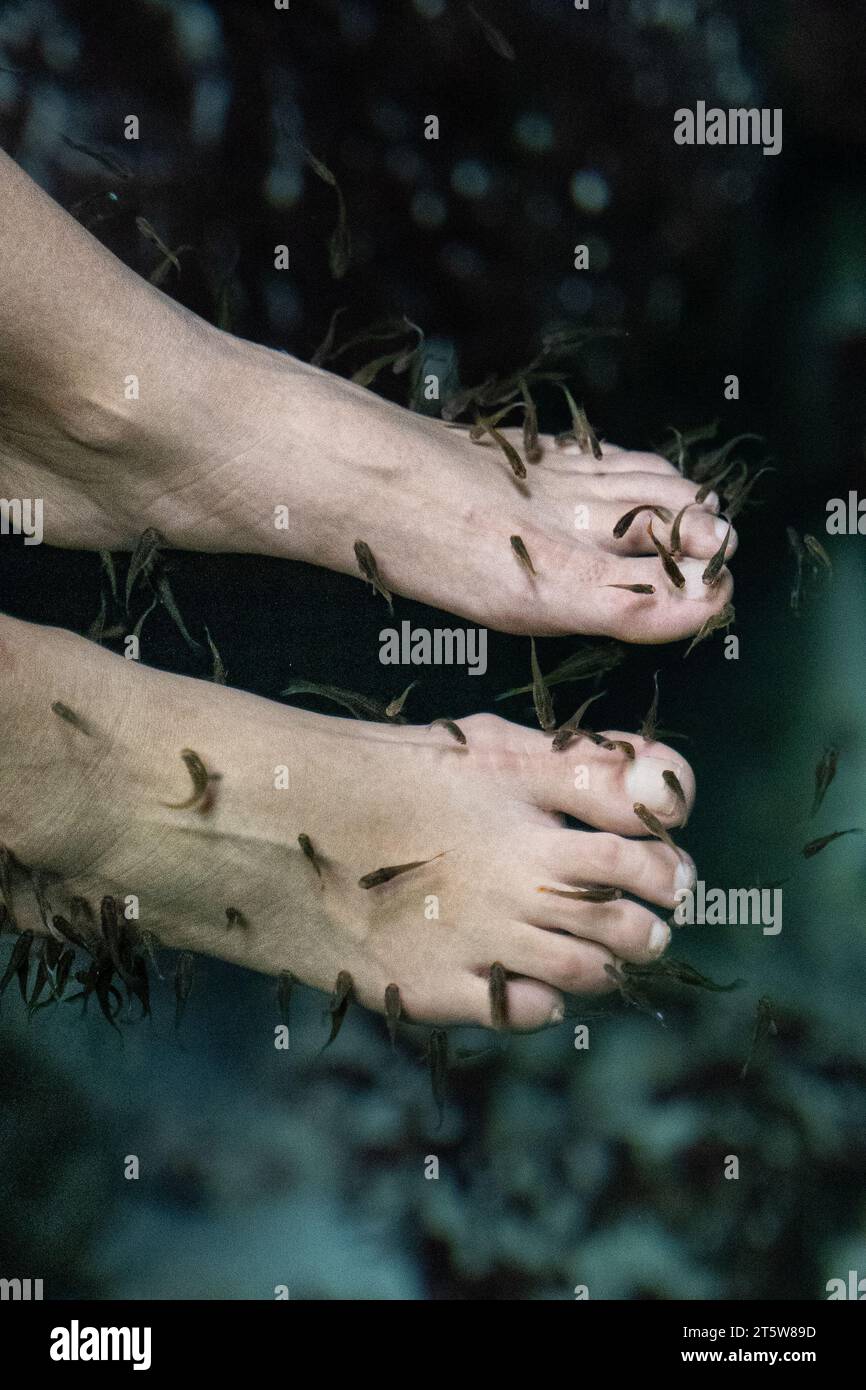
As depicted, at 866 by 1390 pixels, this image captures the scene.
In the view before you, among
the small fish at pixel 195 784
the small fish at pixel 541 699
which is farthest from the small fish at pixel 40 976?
the small fish at pixel 541 699

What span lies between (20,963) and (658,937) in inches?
16.1

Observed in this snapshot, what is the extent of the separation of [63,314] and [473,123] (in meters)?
0.30

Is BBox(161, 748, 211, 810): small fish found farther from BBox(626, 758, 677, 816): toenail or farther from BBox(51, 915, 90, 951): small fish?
BBox(626, 758, 677, 816): toenail

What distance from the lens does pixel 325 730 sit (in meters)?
0.68

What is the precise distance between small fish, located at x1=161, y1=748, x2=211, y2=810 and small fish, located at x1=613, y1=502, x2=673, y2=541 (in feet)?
0.98

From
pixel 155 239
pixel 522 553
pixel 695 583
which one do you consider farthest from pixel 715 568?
pixel 155 239

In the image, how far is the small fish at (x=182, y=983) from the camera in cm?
70

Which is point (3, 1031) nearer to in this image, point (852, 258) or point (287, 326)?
point (287, 326)

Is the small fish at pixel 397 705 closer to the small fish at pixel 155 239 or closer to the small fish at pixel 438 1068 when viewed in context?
the small fish at pixel 438 1068

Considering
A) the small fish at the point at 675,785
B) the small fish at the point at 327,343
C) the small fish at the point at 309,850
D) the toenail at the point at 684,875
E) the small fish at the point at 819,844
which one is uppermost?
the small fish at the point at 327,343

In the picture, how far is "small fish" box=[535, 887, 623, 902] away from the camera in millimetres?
652

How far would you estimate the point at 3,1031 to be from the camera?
0.71m

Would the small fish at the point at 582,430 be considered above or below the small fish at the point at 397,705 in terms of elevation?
above

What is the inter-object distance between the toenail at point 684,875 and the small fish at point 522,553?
206mm
